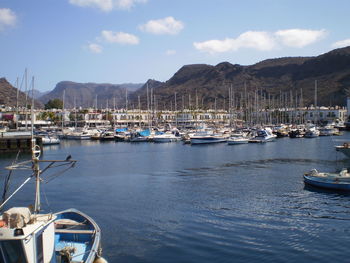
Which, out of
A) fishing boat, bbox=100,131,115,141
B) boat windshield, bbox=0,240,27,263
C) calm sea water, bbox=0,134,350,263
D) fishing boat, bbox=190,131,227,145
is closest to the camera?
boat windshield, bbox=0,240,27,263

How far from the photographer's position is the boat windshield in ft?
42.4

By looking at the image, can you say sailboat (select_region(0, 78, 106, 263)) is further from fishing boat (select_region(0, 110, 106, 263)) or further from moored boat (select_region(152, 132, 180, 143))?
moored boat (select_region(152, 132, 180, 143))

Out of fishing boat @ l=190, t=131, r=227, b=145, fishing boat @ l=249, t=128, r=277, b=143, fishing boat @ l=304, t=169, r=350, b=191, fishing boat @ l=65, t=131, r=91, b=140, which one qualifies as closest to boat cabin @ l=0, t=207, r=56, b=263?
fishing boat @ l=304, t=169, r=350, b=191

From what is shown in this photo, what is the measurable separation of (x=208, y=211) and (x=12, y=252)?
Result: 18732 millimetres

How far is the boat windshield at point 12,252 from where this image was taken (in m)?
12.9

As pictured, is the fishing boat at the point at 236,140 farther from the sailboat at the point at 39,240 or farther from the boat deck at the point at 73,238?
the sailboat at the point at 39,240

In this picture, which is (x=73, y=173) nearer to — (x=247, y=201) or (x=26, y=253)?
(x=247, y=201)

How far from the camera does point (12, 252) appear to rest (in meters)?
13.1

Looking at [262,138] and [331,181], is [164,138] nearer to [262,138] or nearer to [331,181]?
[262,138]

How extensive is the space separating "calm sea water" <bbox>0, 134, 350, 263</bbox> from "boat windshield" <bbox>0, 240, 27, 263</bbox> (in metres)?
8.15

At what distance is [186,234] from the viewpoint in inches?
965

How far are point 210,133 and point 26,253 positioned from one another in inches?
3632

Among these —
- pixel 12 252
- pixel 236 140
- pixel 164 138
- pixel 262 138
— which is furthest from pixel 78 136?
pixel 12 252

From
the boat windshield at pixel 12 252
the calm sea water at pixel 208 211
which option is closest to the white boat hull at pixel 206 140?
the calm sea water at pixel 208 211
